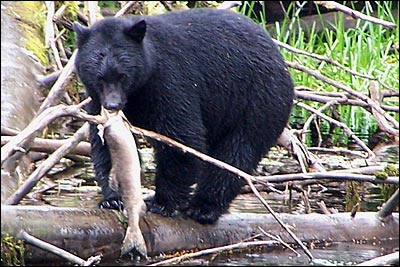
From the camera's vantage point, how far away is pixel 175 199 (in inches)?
230

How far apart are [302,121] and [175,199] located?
481cm

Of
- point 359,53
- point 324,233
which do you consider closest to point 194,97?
point 324,233

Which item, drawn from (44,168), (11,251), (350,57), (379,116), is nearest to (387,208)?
(379,116)

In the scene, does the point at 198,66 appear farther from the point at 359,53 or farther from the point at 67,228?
the point at 359,53

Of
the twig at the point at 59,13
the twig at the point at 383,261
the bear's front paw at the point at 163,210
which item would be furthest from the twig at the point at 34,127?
the twig at the point at 59,13

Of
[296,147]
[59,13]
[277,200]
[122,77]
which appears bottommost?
[277,200]

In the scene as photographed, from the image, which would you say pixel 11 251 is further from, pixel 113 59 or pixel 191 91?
pixel 191 91

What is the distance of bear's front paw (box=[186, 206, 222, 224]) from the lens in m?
5.80

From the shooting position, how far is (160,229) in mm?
5504

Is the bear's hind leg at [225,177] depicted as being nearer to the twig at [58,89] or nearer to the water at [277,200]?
the water at [277,200]

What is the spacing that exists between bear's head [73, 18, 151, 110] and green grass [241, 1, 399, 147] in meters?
4.65

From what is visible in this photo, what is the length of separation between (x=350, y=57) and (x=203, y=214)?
611cm

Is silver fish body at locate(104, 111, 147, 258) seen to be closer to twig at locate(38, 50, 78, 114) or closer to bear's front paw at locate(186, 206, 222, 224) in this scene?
bear's front paw at locate(186, 206, 222, 224)

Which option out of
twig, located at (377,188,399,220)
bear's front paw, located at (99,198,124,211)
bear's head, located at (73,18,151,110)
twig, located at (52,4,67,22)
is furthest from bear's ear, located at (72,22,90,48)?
twig, located at (52,4,67,22)
